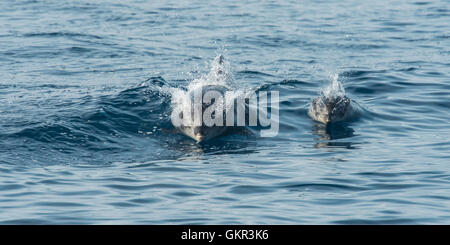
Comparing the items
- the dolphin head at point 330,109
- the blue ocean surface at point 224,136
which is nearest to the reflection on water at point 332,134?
the blue ocean surface at point 224,136

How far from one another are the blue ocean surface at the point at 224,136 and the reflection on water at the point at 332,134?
42 mm

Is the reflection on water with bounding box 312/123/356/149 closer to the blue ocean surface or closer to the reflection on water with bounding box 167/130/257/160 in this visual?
the blue ocean surface

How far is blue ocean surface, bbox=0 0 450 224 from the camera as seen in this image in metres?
12.3

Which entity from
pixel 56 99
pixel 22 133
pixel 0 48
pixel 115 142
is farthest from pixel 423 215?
pixel 0 48

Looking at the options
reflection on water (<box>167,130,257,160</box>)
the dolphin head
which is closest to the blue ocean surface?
reflection on water (<box>167,130,257,160</box>)

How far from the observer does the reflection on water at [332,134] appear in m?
16.2

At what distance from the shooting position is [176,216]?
457 inches

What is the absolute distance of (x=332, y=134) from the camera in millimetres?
17141

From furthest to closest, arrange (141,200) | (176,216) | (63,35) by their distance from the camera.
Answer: (63,35) < (141,200) < (176,216)
